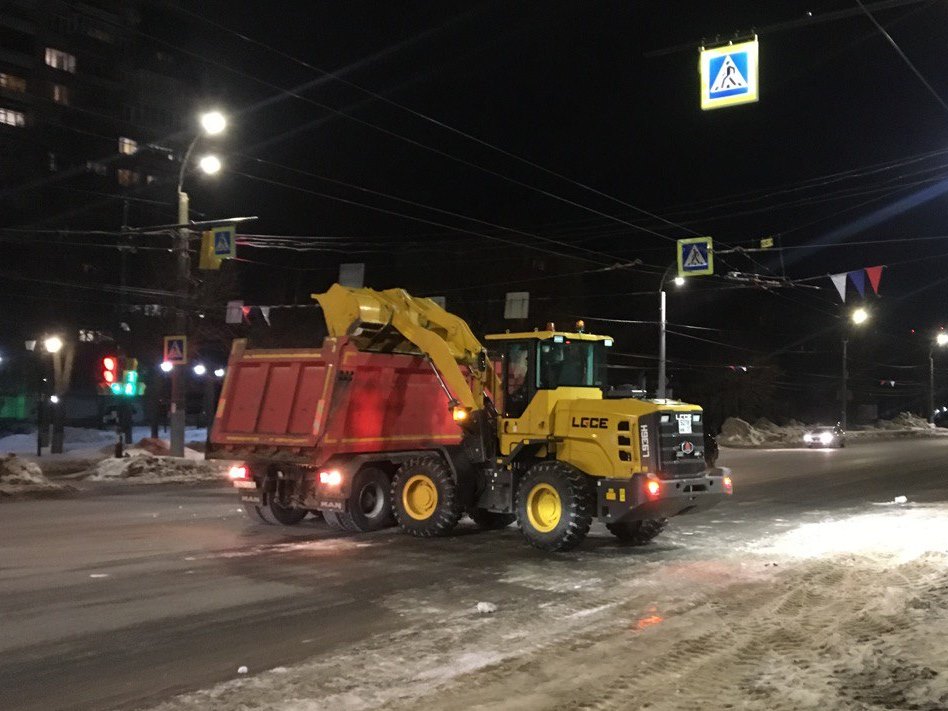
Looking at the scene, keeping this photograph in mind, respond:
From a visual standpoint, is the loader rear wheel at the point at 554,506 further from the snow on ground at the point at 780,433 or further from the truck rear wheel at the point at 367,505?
the snow on ground at the point at 780,433

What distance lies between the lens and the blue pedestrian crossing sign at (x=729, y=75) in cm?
1062

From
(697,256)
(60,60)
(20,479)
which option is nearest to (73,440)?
(20,479)

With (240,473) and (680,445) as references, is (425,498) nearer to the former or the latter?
(240,473)

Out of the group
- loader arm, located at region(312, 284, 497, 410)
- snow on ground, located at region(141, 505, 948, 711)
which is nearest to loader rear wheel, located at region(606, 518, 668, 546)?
snow on ground, located at region(141, 505, 948, 711)

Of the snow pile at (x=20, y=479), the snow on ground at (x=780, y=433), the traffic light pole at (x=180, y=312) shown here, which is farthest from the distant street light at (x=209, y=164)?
the snow on ground at (x=780, y=433)

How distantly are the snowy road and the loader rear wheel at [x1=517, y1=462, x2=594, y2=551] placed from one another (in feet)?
1.13

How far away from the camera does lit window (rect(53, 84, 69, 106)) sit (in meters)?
66.1

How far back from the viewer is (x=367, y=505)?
44.2ft

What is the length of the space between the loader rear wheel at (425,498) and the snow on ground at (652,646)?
7.02 ft

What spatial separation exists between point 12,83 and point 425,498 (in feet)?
213

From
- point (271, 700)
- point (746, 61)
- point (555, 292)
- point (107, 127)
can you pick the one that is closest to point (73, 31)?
point (107, 127)

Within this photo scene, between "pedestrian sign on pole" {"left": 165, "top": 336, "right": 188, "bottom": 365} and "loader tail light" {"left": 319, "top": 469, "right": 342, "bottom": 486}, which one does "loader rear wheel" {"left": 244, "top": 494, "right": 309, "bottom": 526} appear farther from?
"pedestrian sign on pole" {"left": 165, "top": 336, "right": 188, "bottom": 365}

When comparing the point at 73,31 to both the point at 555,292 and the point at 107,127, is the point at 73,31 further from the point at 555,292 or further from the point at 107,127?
the point at 555,292

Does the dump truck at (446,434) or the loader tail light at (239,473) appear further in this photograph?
the loader tail light at (239,473)
